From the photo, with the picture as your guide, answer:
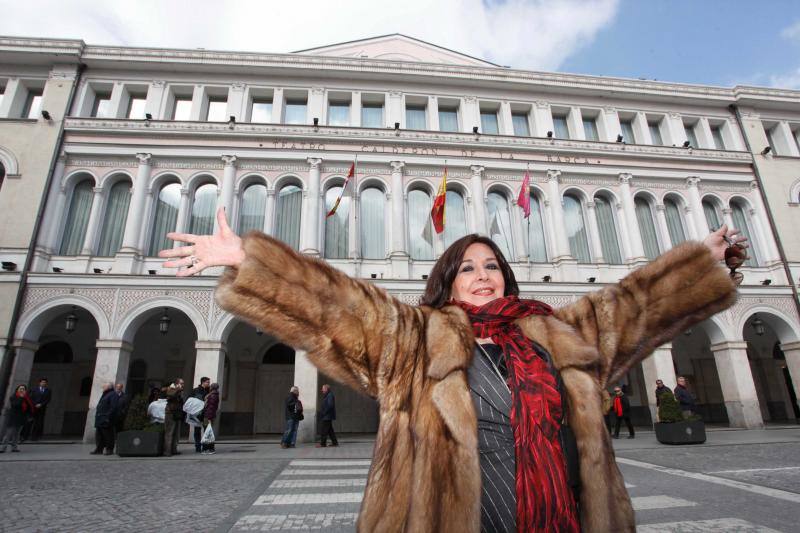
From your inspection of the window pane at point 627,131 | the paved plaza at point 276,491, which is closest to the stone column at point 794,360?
the paved plaza at point 276,491

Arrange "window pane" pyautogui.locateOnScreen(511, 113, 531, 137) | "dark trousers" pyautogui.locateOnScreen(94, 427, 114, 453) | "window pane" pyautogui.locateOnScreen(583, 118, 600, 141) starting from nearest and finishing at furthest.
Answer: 1. "dark trousers" pyautogui.locateOnScreen(94, 427, 114, 453)
2. "window pane" pyautogui.locateOnScreen(511, 113, 531, 137)
3. "window pane" pyautogui.locateOnScreen(583, 118, 600, 141)

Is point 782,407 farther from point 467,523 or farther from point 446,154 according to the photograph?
point 467,523

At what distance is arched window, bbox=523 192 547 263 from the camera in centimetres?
1761

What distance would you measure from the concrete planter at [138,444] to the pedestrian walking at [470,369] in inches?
405

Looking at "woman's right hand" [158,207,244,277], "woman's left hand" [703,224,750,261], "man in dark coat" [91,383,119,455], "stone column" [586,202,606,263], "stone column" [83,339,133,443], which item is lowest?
"man in dark coat" [91,383,119,455]

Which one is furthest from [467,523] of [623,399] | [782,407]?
[782,407]

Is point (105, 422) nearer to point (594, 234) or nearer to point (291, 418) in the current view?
point (291, 418)

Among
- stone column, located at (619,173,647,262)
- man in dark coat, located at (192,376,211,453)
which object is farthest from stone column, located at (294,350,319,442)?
stone column, located at (619,173,647,262)

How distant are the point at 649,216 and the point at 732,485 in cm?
1526

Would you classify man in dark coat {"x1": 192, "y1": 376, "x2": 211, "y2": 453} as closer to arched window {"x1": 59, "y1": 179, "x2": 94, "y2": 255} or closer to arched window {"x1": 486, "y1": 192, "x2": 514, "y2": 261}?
arched window {"x1": 59, "y1": 179, "x2": 94, "y2": 255}

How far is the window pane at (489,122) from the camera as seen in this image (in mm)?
19672

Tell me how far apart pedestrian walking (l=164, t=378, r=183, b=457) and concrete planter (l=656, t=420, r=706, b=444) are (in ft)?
42.1

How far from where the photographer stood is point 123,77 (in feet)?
58.8

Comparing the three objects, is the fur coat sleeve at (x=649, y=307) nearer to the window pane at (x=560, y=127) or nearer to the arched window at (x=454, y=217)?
the arched window at (x=454, y=217)
